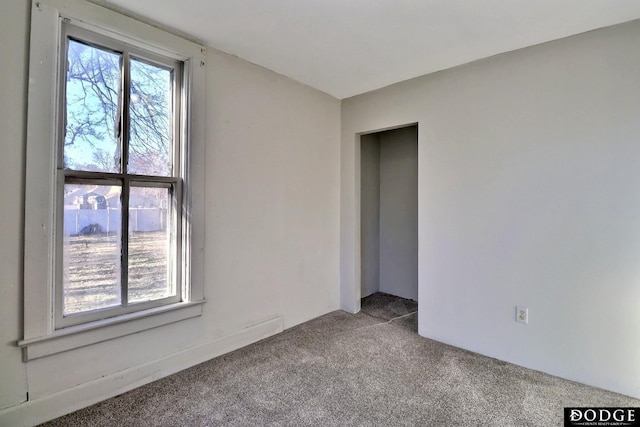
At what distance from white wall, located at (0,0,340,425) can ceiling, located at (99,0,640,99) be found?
35 centimetres

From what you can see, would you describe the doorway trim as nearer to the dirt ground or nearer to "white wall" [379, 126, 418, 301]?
"white wall" [379, 126, 418, 301]

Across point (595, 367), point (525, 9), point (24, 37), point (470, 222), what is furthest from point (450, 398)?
point (24, 37)

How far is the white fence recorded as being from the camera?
1772mm

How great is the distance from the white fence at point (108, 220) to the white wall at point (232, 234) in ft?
0.74

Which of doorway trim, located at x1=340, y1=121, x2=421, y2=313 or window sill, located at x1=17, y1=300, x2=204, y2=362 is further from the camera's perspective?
doorway trim, located at x1=340, y1=121, x2=421, y2=313

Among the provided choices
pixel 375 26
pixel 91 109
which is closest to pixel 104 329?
pixel 91 109

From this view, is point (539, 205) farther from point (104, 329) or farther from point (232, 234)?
point (104, 329)

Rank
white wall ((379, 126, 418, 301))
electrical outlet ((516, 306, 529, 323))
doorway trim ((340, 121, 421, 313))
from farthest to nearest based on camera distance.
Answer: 1. white wall ((379, 126, 418, 301))
2. doorway trim ((340, 121, 421, 313))
3. electrical outlet ((516, 306, 529, 323))

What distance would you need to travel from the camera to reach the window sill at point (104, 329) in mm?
1596

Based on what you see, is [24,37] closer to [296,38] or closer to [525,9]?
[296,38]

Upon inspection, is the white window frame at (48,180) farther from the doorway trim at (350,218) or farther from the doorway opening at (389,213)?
the doorway opening at (389,213)

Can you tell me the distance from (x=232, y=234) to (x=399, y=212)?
2313 millimetres

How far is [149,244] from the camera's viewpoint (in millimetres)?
2102

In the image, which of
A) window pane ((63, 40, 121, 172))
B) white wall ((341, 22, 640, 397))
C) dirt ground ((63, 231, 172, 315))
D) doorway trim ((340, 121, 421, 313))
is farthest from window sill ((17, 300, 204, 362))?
white wall ((341, 22, 640, 397))
